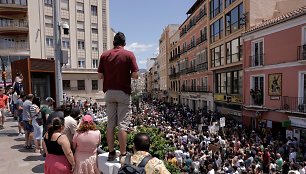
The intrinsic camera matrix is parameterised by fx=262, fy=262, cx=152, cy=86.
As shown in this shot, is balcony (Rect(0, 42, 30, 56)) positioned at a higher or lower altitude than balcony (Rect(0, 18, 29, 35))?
lower

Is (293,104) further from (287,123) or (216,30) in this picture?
(216,30)

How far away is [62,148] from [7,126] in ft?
31.1

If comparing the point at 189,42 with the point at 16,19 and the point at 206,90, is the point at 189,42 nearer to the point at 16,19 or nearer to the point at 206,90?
the point at 206,90

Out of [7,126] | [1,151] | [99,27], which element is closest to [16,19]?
[99,27]

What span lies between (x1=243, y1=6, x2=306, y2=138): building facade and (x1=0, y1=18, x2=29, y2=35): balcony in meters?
27.7

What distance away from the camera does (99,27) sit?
1575 inches

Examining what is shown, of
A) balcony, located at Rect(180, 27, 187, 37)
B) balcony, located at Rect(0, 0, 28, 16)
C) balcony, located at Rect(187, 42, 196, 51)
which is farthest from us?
balcony, located at Rect(180, 27, 187, 37)

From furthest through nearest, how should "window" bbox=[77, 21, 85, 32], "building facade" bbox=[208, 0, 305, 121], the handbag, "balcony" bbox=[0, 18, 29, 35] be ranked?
1. "window" bbox=[77, 21, 85, 32]
2. "balcony" bbox=[0, 18, 29, 35]
3. "building facade" bbox=[208, 0, 305, 121]
4. the handbag

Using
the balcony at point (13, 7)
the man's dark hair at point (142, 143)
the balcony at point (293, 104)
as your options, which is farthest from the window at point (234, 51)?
the balcony at point (13, 7)

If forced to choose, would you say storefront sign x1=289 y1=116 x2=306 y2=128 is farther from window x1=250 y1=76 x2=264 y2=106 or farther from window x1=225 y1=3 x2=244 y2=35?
window x1=225 y1=3 x2=244 y2=35

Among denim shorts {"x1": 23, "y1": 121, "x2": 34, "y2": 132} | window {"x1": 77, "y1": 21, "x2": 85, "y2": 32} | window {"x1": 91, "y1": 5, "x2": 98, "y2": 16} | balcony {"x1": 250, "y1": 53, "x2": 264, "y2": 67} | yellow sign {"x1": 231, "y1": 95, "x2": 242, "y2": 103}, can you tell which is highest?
window {"x1": 91, "y1": 5, "x2": 98, "y2": 16}

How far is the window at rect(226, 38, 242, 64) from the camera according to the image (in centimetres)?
2365

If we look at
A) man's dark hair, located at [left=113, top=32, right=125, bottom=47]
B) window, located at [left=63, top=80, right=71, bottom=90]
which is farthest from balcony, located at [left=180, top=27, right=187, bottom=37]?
man's dark hair, located at [left=113, top=32, right=125, bottom=47]

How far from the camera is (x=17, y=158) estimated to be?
7.09 m
